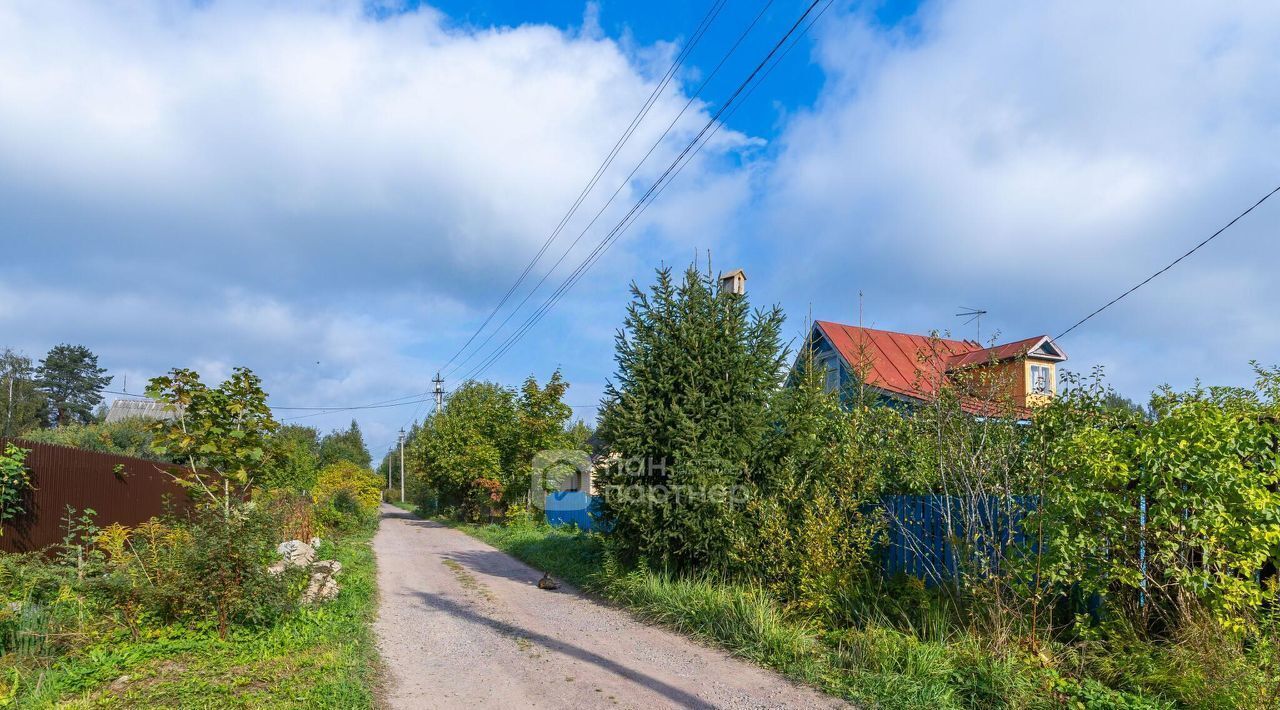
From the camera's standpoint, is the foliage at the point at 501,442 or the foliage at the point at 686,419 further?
the foliage at the point at 501,442

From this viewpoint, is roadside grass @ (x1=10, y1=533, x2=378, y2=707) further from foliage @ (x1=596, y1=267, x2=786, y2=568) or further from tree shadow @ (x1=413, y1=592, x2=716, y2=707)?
foliage @ (x1=596, y1=267, x2=786, y2=568)

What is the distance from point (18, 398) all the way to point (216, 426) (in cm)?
5226

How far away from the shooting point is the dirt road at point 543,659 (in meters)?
5.88

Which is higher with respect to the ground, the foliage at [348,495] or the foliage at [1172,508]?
the foliage at [1172,508]

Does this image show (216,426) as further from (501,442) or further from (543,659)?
(501,442)

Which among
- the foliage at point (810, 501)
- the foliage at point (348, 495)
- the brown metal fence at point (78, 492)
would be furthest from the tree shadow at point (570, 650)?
the foliage at point (348, 495)

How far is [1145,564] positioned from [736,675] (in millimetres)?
3452

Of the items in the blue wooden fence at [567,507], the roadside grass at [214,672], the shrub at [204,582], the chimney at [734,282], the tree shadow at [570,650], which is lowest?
the blue wooden fence at [567,507]

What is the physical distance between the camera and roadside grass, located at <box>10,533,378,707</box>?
5457 millimetres

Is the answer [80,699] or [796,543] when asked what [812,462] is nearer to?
[796,543]

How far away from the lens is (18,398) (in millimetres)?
47594

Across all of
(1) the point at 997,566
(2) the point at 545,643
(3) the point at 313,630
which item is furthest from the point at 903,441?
(3) the point at 313,630

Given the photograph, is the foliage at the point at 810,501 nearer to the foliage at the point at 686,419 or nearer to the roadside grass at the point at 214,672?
the foliage at the point at 686,419

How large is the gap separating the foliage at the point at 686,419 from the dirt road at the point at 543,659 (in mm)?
1426
